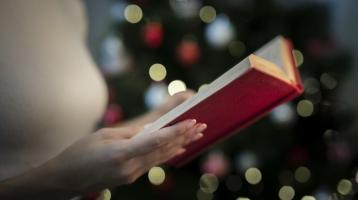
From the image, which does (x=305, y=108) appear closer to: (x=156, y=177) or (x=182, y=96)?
(x=156, y=177)

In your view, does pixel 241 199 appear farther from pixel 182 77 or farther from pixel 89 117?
pixel 89 117

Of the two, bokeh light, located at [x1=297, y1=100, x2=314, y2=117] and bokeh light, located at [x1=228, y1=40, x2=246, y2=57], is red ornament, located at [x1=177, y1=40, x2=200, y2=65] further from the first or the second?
bokeh light, located at [x1=297, y1=100, x2=314, y2=117]

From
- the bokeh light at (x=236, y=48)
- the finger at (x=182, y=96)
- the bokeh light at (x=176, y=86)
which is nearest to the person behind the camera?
the finger at (x=182, y=96)

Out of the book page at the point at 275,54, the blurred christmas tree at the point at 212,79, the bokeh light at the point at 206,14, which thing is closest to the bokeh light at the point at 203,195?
the blurred christmas tree at the point at 212,79

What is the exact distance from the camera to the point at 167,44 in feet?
4.55

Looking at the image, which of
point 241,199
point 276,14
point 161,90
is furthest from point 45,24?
point 276,14

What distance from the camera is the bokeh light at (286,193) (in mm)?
1410

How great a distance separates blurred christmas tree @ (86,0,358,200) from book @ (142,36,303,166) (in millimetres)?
725

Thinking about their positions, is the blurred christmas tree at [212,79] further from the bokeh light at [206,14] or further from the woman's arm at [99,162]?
the woman's arm at [99,162]

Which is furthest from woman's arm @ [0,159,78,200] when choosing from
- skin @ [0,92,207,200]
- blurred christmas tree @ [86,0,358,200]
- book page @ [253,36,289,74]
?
blurred christmas tree @ [86,0,358,200]

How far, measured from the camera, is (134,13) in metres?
1.35

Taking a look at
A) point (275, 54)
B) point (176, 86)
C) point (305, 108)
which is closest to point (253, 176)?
point (305, 108)

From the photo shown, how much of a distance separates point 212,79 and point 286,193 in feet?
1.19

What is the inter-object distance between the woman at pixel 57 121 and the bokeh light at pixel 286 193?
0.81m
